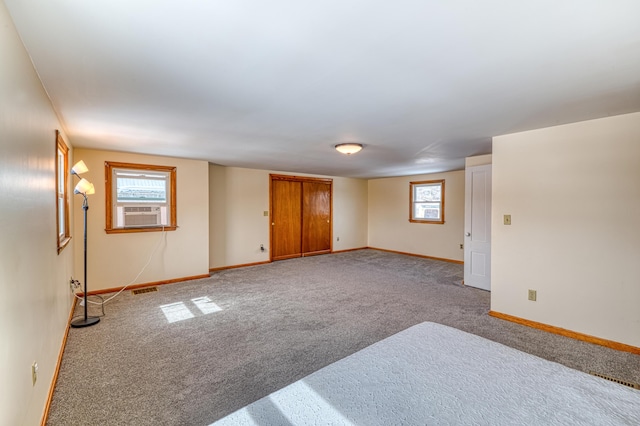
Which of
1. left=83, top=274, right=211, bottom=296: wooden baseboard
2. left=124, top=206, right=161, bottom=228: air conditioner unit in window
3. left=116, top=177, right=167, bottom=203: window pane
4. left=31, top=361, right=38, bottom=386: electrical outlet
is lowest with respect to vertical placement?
left=83, top=274, right=211, bottom=296: wooden baseboard

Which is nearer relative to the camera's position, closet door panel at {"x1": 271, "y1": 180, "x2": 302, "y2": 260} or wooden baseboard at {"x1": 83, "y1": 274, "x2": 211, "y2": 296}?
wooden baseboard at {"x1": 83, "y1": 274, "x2": 211, "y2": 296}

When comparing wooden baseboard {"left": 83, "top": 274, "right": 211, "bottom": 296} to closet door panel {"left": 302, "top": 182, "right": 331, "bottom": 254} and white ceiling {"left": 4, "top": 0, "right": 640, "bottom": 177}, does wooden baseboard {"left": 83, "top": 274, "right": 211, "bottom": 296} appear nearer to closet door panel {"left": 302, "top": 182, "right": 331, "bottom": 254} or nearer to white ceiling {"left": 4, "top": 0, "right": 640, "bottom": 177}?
white ceiling {"left": 4, "top": 0, "right": 640, "bottom": 177}

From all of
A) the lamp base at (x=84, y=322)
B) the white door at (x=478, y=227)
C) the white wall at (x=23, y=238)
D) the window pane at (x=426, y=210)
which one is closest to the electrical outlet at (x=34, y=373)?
the white wall at (x=23, y=238)

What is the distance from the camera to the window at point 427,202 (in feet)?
23.2

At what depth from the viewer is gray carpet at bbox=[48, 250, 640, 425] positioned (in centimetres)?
201

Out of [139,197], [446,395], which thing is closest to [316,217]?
[139,197]

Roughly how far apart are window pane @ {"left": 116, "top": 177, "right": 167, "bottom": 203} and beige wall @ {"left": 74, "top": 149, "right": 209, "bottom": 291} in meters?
0.23

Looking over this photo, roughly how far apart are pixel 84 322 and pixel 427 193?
23.0 feet

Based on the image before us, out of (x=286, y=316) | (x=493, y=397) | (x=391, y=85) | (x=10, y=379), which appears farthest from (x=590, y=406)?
(x=286, y=316)

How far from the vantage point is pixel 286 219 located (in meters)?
7.09

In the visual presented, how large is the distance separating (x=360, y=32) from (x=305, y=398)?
161cm

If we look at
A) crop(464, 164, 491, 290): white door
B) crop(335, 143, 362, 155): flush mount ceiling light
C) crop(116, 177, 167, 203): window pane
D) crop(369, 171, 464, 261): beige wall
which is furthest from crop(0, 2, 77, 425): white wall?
crop(369, 171, 464, 261): beige wall

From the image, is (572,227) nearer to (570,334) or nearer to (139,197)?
(570,334)

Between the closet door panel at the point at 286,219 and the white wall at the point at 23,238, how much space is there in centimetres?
470
